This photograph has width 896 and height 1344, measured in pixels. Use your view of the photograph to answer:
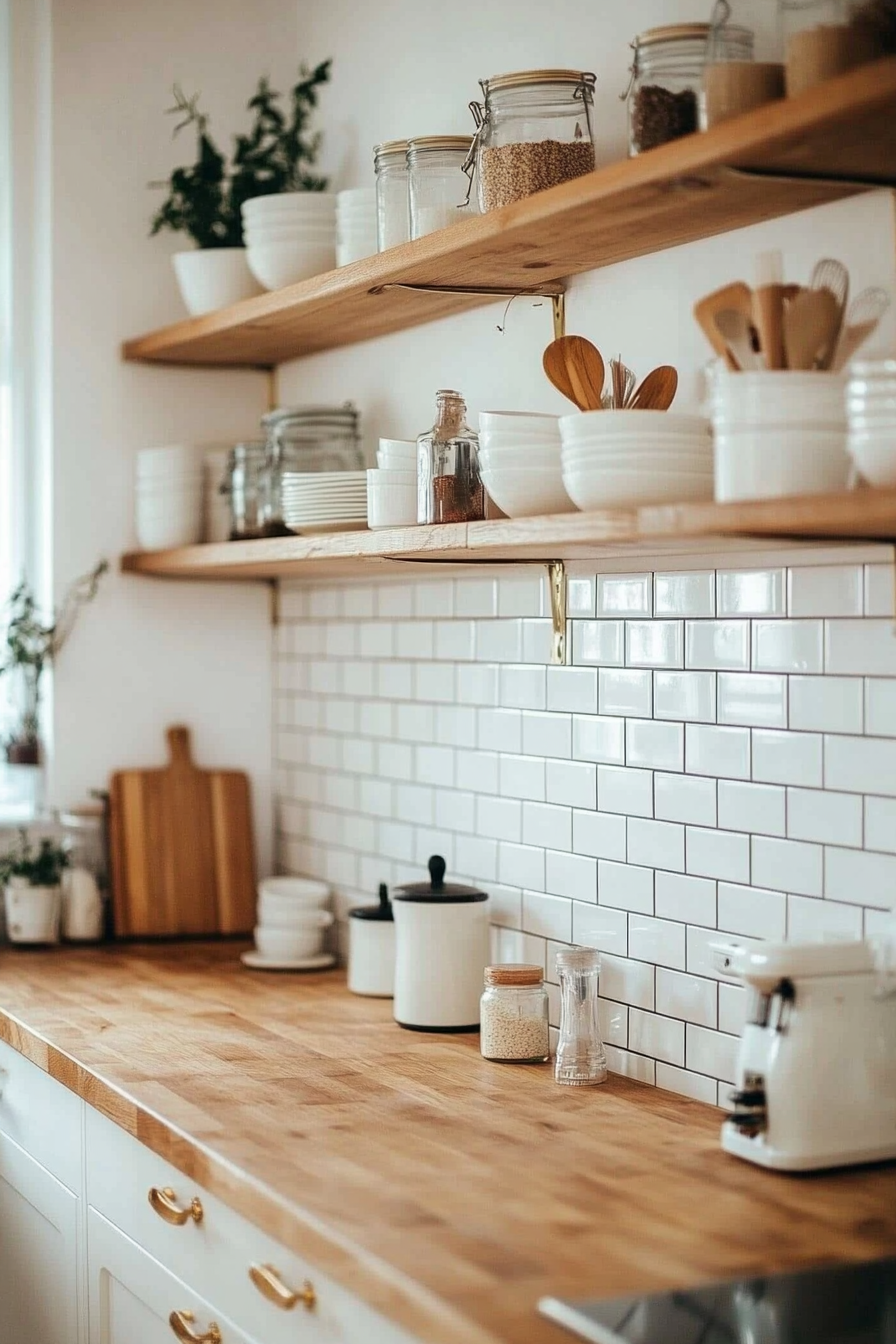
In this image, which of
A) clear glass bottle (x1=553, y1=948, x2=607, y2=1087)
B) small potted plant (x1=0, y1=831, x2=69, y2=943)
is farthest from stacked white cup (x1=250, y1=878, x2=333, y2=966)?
clear glass bottle (x1=553, y1=948, x2=607, y2=1087)

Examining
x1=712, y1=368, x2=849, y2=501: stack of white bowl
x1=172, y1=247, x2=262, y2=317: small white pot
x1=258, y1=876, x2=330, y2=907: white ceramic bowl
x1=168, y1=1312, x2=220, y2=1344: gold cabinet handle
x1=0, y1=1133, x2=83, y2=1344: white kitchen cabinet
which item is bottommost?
x1=0, y1=1133, x2=83, y2=1344: white kitchen cabinet

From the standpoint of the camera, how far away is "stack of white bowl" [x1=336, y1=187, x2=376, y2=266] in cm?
284

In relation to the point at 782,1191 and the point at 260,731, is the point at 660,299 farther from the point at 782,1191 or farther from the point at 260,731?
the point at 260,731

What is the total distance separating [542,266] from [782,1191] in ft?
4.47

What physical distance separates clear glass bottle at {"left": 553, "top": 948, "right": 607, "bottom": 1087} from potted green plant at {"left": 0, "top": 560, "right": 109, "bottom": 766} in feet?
5.14

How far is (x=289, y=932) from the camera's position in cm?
333

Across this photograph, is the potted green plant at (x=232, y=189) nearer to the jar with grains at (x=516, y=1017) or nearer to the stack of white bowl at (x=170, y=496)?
the stack of white bowl at (x=170, y=496)

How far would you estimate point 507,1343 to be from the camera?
1.48 m

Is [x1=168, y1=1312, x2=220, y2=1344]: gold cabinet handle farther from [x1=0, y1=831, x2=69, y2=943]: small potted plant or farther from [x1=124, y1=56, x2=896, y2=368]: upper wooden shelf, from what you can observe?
[x1=124, y1=56, x2=896, y2=368]: upper wooden shelf

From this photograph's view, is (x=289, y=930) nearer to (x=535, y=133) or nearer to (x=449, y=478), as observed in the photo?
(x=449, y=478)

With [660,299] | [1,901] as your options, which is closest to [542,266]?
[660,299]

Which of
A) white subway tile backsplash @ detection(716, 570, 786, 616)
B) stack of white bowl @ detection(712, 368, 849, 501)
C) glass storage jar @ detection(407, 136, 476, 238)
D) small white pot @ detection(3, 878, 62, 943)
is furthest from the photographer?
small white pot @ detection(3, 878, 62, 943)

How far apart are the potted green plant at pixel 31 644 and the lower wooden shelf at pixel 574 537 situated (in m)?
0.34

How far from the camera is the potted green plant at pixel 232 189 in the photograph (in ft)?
11.0
